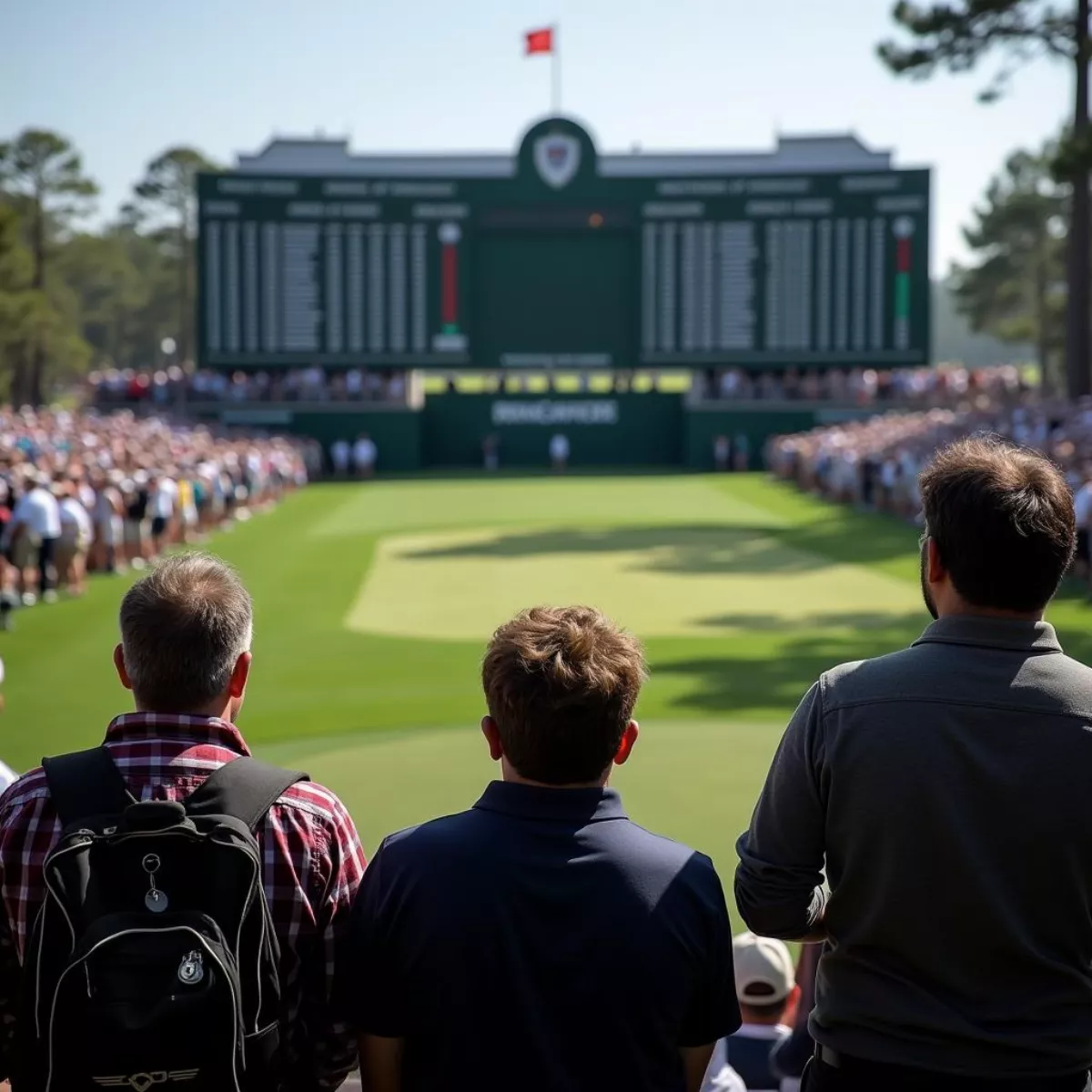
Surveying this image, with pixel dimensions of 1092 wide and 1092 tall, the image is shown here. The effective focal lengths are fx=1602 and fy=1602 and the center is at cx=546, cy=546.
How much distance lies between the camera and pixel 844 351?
39.6 meters

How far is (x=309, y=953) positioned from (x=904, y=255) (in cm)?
3811

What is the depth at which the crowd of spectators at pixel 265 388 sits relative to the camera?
138ft

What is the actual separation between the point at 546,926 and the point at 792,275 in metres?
37.9

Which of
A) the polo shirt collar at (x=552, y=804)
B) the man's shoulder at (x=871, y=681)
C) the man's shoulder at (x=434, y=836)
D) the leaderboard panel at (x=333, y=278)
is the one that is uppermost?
the leaderboard panel at (x=333, y=278)

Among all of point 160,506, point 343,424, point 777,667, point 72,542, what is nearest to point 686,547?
point 160,506

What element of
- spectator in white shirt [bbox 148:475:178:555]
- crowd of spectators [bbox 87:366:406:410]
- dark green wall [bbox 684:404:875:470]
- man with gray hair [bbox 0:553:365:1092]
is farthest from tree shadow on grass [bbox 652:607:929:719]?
crowd of spectators [bbox 87:366:406:410]

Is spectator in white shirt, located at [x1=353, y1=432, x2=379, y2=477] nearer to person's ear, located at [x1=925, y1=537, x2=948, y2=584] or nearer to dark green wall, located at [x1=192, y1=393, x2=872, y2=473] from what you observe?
dark green wall, located at [x1=192, y1=393, x2=872, y2=473]

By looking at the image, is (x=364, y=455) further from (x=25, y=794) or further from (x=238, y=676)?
(x=25, y=794)

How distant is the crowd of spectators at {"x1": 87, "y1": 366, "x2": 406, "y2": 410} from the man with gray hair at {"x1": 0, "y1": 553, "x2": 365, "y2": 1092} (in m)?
37.9

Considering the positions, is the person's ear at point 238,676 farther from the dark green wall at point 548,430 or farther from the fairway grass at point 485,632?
the dark green wall at point 548,430

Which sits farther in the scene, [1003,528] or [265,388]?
[265,388]

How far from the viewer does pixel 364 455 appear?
41.4 metres

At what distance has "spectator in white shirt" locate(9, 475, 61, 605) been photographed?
18.0 metres

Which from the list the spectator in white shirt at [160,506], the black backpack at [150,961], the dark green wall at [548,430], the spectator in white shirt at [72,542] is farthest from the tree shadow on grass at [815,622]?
the dark green wall at [548,430]
